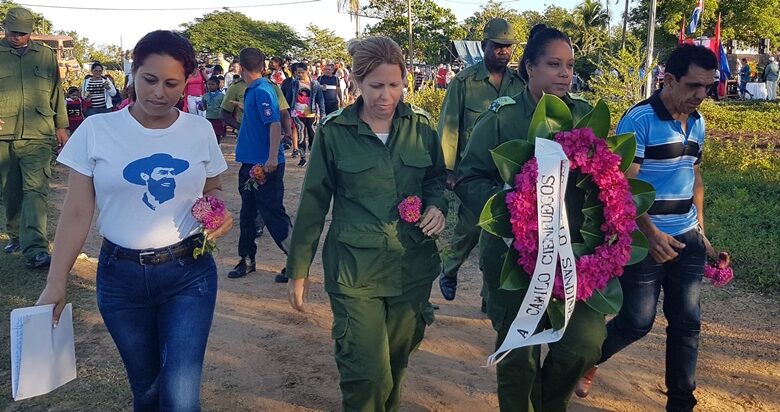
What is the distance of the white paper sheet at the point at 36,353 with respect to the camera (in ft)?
8.20

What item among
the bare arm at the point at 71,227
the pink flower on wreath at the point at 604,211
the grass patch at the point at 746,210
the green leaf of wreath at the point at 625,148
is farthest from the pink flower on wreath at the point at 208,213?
the grass patch at the point at 746,210

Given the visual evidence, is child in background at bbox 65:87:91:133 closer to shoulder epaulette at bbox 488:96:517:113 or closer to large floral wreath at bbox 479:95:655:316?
shoulder epaulette at bbox 488:96:517:113

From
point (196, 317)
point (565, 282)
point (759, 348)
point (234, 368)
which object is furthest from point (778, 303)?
point (196, 317)

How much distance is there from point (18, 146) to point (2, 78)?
0.68 metres

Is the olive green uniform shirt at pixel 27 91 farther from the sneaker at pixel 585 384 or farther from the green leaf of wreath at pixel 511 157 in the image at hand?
the sneaker at pixel 585 384

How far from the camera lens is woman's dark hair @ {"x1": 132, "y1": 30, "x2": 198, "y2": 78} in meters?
A: 2.74

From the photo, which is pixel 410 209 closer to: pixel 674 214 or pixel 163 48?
pixel 163 48

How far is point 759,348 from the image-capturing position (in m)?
4.80

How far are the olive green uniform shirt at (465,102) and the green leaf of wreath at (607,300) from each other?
269 cm

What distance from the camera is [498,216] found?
2.89m

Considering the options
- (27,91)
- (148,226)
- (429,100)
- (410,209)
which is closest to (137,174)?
(148,226)

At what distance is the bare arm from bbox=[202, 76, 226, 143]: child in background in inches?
377

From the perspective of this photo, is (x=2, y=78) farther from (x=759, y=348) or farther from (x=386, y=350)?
(x=759, y=348)

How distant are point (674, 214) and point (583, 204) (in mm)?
860
